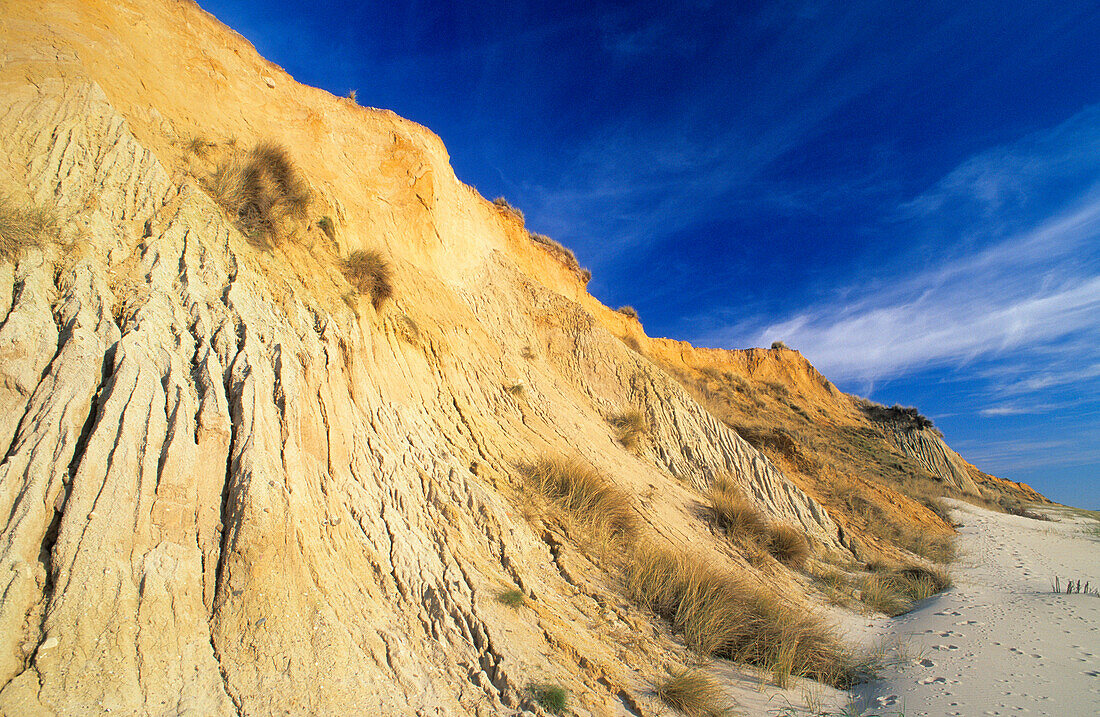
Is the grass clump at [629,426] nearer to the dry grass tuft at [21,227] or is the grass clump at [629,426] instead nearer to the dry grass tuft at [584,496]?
the dry grass tuft at [584,496]

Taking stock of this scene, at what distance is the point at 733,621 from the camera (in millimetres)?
6203

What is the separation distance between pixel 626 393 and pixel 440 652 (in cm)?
993

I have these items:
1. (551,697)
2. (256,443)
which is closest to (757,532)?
(551,697)

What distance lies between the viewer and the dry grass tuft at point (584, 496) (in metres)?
7.55

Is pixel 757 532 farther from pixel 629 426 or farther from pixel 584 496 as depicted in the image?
pixel 584 496

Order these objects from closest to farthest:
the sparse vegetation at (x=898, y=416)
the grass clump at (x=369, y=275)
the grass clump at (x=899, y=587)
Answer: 1. the grass clump at (x=369, y=275)
2. the grass clump at (x=899, y=587)
3. the sparse vegetation at (x=898, y=416)

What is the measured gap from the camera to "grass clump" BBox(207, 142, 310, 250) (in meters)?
6.96

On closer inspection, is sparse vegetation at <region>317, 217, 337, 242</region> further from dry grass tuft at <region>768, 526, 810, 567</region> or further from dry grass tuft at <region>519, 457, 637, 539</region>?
dry grass tuft at <region>768, 526, 810, 567</region>

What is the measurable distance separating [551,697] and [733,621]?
10.5ft

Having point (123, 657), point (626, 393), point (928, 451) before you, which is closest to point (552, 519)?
point (123, 657)

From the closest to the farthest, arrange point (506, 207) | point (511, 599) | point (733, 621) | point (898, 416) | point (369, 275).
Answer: point (511, 599), point (733, 621), point (369, 275), point (506, 207), point (898, 416)

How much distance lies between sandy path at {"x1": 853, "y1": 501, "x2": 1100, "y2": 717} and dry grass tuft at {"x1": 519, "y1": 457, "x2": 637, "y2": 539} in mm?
3642

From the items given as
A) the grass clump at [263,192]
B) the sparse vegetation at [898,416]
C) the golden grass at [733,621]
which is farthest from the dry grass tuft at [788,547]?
the sparse vegetation at [898,416]

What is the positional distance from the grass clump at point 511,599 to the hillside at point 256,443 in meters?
0.04
